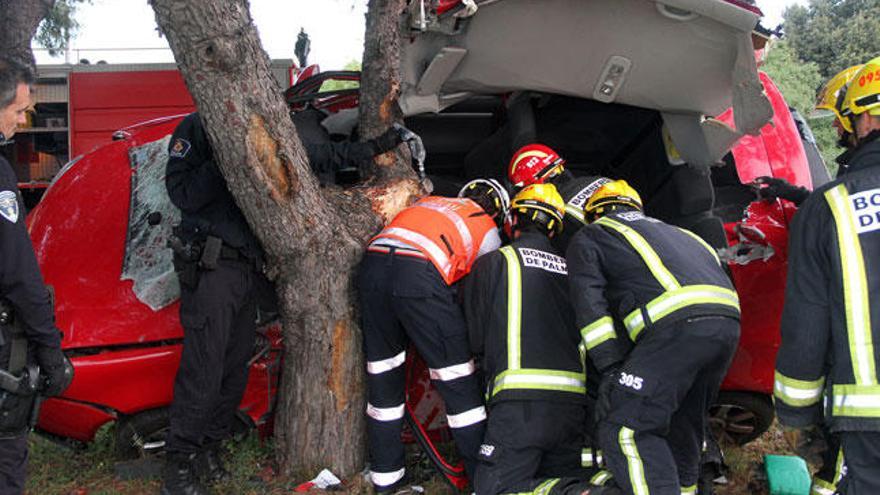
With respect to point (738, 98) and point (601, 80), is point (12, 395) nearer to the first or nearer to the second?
point (601, 80)

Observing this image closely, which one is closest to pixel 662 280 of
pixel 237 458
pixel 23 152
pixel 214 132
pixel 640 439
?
pixel 640 439

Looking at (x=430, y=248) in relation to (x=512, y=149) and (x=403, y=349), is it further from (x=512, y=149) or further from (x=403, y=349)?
(x=512, y=149)

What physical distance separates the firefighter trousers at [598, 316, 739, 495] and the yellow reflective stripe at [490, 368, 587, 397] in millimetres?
258

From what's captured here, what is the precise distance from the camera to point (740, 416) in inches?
167

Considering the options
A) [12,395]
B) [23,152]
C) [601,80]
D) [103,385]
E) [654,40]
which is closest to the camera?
[12,395]

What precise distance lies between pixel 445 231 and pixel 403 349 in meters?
0.59

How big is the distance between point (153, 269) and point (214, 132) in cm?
107

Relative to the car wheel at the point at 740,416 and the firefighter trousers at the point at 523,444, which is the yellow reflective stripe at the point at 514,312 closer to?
the firefighter trousers at the point at 523,444

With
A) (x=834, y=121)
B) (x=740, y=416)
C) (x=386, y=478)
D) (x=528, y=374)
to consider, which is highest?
(x=834, y=121)

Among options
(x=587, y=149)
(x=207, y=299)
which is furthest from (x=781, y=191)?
(x=207, y=299)

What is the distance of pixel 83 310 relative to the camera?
3680mm

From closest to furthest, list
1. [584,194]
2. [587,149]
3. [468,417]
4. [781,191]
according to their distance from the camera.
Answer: [468,417] < [781,191] < [584,194] < [587,149]

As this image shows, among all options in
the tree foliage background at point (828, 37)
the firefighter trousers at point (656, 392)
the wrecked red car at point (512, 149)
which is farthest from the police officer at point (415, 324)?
the tree foliage background at point (828, 37)

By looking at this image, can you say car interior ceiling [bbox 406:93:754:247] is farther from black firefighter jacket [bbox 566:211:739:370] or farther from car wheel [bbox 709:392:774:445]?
black firefighter jacket [bbox 566:211:739:370]
